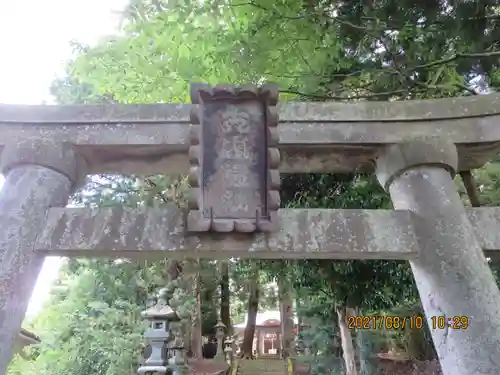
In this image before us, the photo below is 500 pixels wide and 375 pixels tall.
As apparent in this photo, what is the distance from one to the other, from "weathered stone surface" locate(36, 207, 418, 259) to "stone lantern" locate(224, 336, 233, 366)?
1088 centimetres

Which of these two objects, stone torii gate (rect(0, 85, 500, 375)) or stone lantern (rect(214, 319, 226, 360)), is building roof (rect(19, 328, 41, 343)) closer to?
stone torii gate (rect(0, 85, 500, 375))

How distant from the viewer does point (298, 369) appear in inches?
516

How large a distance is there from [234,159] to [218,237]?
0.52 meters

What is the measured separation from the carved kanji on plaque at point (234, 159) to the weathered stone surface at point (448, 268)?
3.24 ft

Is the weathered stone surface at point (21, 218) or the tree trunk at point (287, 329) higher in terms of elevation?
the tree trunk at point (287, 329)

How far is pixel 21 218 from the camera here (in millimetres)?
2785

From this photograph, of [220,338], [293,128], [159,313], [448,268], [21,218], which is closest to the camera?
[448,268]

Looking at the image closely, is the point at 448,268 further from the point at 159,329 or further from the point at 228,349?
the point at 228,349

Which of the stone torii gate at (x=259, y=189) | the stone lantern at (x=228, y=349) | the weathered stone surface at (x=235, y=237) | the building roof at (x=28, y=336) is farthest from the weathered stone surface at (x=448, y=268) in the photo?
the stone lantern at (x=228, y=349)

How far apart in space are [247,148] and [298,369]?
465 inches

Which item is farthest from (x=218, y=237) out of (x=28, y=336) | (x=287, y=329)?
(x=287, y=329)

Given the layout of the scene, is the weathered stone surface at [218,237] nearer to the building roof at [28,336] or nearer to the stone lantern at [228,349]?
the building roof at [28,336]

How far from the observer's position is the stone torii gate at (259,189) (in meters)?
2.65

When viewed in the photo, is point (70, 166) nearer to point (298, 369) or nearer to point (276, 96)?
point (276, 96)
